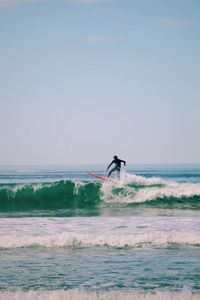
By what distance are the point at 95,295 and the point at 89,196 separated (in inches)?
718

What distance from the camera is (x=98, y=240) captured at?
11.6 metres

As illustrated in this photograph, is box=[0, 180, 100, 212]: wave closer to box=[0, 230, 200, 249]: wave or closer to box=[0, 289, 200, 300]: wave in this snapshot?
box=[0, 230, 200, 249]: wave

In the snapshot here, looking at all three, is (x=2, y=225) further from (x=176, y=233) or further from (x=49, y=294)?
(x=49, y=294)

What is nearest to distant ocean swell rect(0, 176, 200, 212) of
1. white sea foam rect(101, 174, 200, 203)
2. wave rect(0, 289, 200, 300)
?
white sea foam rect(101, 174, 200, 203)

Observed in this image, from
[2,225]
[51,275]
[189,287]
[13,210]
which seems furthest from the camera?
[13,210]

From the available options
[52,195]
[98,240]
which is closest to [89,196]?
[52,195]

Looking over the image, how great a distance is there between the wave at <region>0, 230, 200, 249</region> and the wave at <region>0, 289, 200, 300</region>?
13.1ft

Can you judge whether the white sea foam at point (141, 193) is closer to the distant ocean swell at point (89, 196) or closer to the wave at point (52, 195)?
the distant ocean swell at point (89, 196)

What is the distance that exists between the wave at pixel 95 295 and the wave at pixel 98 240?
398 cm

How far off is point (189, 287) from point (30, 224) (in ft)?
27.8

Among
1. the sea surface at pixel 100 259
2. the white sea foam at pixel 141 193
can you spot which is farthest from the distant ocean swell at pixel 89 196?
the sea surface at pixel 100 259

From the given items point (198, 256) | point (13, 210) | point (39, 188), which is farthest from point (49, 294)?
point (39, 188)

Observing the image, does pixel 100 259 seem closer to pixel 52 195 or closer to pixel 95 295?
pixel 95 295

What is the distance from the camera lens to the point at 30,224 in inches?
592
